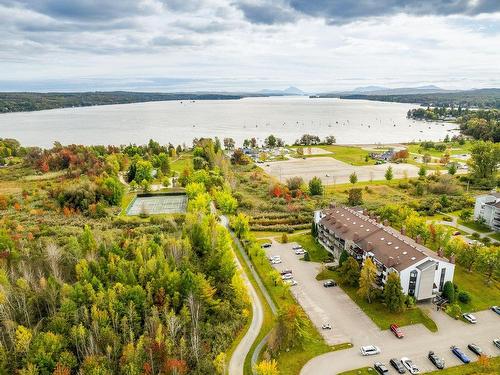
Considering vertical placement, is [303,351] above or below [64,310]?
below

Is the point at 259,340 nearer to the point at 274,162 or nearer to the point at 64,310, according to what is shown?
the point at 64,310

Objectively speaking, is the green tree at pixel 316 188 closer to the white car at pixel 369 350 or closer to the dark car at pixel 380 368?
the white car at pixel 369 350

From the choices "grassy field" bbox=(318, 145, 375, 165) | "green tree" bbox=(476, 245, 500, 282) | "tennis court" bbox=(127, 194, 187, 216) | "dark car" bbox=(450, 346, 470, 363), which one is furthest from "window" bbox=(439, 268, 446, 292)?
"grassy field" bbox=(318, 145, 375, 165)

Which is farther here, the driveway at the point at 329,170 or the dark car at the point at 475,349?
the driveway at the point at 329,170

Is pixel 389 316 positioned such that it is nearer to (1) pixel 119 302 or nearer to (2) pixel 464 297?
(2) pixel 464 297

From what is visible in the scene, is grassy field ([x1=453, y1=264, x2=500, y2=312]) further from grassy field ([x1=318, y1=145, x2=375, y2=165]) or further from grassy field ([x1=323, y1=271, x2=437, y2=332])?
grassy field ([x1=318, y1=145, x2=375, y2=165])

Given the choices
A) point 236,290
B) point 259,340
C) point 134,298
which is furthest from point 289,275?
point 134,298

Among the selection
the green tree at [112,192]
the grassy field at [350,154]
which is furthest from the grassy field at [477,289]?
the grassy field at [350,154]
